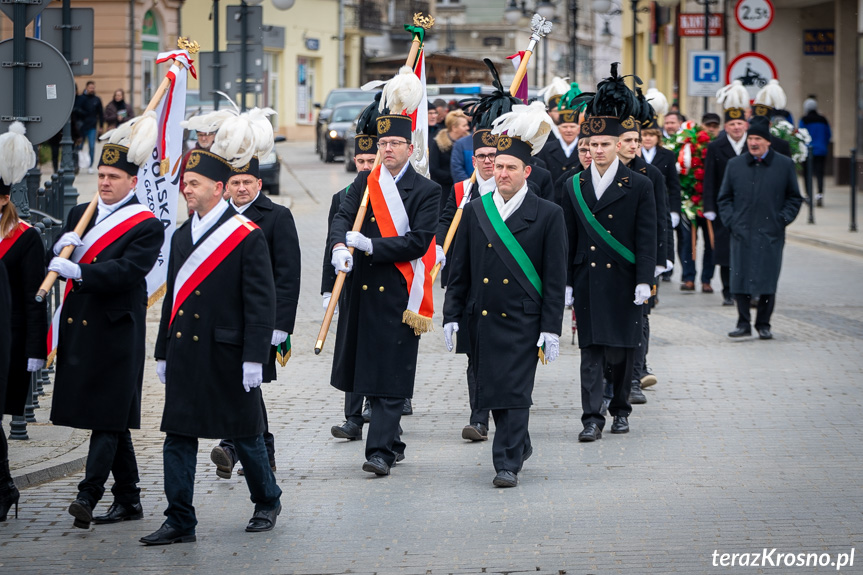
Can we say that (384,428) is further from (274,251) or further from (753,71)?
(753,71)

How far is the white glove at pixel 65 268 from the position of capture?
6199 millimetres

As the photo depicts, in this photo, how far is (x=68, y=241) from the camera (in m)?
6.37

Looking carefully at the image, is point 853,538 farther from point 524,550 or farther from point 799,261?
point 799,261

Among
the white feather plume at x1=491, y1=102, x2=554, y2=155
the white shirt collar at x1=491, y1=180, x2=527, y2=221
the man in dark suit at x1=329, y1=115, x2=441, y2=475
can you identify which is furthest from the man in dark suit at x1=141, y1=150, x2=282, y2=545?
the white feather plume at x1=491, y1=102, x2=554, y2=155

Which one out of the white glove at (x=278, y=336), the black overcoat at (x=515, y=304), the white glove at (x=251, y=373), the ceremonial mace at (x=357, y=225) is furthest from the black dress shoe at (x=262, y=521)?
the black overcoat at (x=515, y=304)

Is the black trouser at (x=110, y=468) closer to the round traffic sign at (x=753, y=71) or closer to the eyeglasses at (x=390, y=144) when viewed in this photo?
the eyeglasses at (x=390, y=144)

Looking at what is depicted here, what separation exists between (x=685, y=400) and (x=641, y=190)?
190 centimetres

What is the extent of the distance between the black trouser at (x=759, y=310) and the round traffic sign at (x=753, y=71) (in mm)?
7678

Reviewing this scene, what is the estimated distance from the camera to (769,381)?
1054 centimetres

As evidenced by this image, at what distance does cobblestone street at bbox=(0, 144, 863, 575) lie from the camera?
6039mm

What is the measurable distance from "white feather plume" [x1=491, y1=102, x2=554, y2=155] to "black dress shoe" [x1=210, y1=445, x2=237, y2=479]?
7.55 feet

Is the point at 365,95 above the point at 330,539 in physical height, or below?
above

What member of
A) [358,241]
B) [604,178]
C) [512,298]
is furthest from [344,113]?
[512,298]

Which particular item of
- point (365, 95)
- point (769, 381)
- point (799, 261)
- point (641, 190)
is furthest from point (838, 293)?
point (365, 95)
